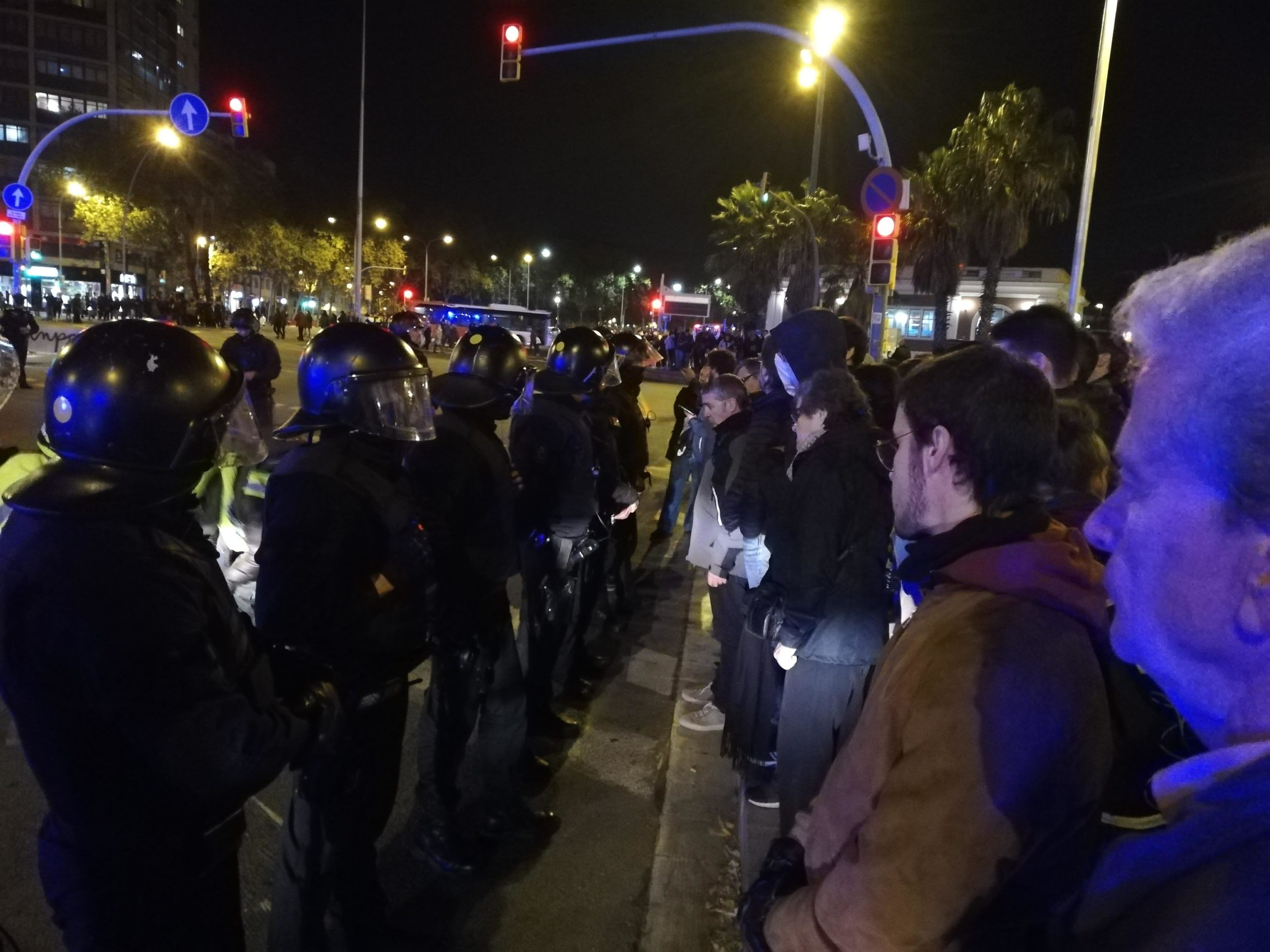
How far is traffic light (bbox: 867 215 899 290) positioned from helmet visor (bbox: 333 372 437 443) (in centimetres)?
838

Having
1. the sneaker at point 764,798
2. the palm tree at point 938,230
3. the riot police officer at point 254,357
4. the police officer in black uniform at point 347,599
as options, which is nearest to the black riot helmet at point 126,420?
the police officer in black uniform at point 347,599

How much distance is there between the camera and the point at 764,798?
407 centimetres

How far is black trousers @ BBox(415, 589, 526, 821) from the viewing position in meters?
3.55

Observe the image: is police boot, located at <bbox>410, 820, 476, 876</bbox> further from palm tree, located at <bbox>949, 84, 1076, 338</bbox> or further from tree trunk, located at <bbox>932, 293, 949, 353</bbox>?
tree trunk, located at <bbox>932, 293, 949, 353</bbox>

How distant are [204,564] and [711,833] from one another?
9.36ft

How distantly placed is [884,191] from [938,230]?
1699 cm

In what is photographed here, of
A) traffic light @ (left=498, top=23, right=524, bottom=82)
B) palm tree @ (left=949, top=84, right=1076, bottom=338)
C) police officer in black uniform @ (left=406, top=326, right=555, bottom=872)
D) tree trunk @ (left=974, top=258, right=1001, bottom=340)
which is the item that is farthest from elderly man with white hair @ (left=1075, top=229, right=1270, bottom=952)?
tree trunk @ (left=974, top=258, right=1001, bottom=340)

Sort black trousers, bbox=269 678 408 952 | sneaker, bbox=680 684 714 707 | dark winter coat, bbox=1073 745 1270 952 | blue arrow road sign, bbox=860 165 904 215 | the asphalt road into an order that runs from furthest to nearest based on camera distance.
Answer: blue arrow road sign, bbox=860 165 904 215 < sneaker, bbox=680 684 714 707 < the asphalt road < black trousers, bbox=269 678 408 952 < dark winter coat, bbox=1073 745 1270 952

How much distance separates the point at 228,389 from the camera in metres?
2.10

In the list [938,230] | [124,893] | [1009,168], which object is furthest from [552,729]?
[938,230]

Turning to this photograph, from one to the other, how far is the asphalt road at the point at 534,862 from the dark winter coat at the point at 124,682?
10 cm

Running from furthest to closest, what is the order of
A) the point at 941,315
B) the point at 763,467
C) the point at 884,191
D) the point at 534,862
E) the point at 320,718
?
1. the point at 941,315
2. the point at 884,191
3. the point at 763,467
4. the point at 534,862
5. the point at 320,718

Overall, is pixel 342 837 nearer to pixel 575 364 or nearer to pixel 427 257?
pixel 575 364

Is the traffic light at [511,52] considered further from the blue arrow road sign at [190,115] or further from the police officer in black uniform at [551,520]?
the police officer in black uniform at [551,520]
